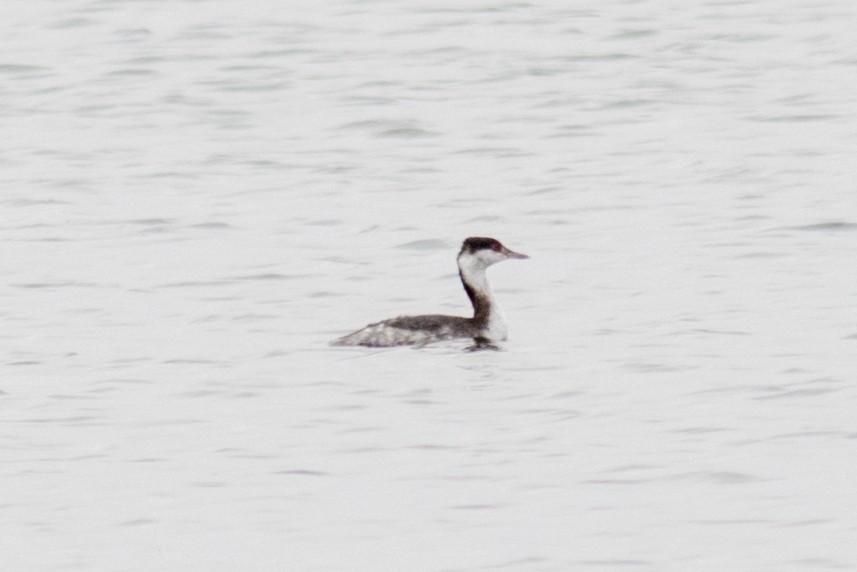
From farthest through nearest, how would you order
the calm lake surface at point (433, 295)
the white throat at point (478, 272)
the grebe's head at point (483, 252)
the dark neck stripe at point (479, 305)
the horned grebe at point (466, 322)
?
the grebe's head at point (483, 252) → the white throat at point (478, 272) → the dark neck stripe at point (479, 305) → the horned grebe at point (466, 322) → the calm lake surface at point (433, 295)

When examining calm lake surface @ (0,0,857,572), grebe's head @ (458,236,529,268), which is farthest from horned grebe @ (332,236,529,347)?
calm lake surface @ (0,0,857,572)

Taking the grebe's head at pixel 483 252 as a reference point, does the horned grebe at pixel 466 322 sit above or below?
below

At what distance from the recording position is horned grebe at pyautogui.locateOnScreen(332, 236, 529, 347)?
51.0 feet

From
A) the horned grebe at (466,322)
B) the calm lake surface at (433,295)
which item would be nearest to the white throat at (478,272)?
the horned grebe at (466,322)

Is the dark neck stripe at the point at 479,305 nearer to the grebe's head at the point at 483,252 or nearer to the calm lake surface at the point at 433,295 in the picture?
the grebe's head at the point at 483,252

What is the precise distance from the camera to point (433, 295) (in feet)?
60.4

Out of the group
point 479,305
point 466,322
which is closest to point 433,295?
point 479,305

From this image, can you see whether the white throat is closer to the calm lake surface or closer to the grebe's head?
the grebe's head

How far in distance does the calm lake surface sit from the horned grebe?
179mm

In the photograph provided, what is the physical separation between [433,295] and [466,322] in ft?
7.29

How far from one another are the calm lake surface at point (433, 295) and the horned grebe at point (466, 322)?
18cm

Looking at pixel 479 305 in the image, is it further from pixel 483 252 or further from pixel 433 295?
pixel 433 295

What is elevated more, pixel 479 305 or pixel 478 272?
pixel 478 272

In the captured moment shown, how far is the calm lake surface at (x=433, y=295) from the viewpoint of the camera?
10.9m
